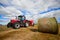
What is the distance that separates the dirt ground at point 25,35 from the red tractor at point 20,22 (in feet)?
0.26

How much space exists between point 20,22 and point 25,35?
285 mm

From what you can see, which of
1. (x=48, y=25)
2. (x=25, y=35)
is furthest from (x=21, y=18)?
(x=48, y=25)

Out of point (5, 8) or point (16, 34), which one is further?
point (5, 8)

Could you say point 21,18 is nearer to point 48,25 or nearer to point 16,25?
point 16,25

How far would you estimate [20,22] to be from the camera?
7.91 feet

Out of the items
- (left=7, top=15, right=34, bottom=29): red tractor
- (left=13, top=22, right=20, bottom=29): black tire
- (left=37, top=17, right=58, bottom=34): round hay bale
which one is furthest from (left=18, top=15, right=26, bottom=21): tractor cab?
(left=37, top=17, right=58, bottom=34): round hay bale

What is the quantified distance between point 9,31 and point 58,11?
3.53ft

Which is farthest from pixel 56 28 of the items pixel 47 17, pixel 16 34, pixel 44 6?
pixel 16 34

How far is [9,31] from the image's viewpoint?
235 cm

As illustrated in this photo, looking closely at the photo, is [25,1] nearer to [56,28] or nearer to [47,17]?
[47,17]

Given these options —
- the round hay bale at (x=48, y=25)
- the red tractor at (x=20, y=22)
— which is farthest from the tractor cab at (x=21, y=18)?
the round hay bale at (x=48, y=25)

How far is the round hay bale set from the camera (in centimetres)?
224

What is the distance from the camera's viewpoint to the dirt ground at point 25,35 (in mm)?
2242

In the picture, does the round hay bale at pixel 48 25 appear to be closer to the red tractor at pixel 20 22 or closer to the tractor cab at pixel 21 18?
the red tractor at pixel 20 22
